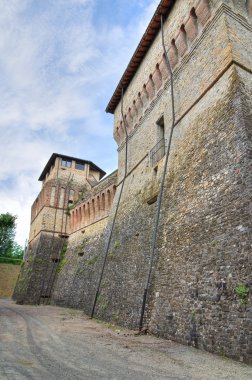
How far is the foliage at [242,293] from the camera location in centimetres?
546

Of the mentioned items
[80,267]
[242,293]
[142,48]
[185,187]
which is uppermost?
[142,48]

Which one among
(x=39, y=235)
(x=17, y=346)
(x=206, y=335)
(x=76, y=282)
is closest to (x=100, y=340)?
(x=17, y=346)

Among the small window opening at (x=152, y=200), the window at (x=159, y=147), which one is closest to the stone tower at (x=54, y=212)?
the small window opening at (x=152, y=200)

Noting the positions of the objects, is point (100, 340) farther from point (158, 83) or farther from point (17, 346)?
point (158, 83)

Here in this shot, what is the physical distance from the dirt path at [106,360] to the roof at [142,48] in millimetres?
12418

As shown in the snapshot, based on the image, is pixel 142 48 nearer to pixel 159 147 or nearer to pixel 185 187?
pixel 159 147

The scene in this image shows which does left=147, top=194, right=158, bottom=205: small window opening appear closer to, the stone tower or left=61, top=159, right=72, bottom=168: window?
the stone tower

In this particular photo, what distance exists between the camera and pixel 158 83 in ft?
42.8

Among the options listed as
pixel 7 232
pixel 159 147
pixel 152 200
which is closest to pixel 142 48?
pixel 159 147

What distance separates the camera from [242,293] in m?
5.53

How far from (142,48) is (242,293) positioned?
12.6 meters

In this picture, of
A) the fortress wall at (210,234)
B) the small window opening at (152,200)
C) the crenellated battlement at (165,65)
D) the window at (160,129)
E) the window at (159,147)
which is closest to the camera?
the fortress wall at (210,234)

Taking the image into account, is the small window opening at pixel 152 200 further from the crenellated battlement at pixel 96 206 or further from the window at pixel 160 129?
the crenellated battlement at pixel 96 206

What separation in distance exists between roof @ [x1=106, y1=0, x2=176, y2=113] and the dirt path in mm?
12418
